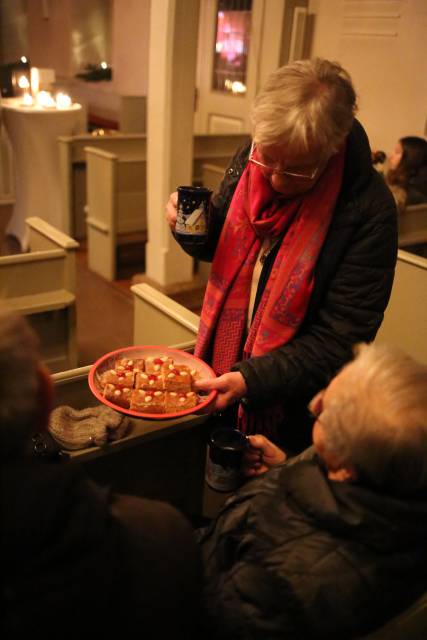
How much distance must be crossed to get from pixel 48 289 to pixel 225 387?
1928mm

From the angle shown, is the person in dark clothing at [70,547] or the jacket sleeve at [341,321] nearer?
the person in dark clothing at [70,547]

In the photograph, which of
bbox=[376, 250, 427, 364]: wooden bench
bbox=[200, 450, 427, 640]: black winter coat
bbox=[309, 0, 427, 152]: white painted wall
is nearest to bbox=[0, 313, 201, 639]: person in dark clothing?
bbox=[200, 450, 427, 640]: black winter coat

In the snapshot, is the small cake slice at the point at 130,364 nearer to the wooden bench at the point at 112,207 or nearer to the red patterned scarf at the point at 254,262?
the red patterned scarf at the point at 254,262

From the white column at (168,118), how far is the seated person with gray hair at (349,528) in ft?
11.6

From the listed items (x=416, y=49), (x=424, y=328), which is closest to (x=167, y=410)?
(x=424, y=328)

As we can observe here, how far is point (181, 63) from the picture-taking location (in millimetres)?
4137

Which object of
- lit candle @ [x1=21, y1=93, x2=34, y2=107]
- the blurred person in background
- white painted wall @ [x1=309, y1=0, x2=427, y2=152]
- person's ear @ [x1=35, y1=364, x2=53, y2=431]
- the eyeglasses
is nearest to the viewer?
person's ear @ [x1=35, y1=364, x2=53, y2=431]

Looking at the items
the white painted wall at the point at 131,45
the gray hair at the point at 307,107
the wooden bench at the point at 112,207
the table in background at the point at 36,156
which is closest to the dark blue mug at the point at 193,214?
the gray hair at the point at 307,107

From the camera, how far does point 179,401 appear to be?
156 cm

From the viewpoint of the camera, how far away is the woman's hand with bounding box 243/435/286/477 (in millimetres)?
1555

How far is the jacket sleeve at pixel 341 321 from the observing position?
4.89 ft

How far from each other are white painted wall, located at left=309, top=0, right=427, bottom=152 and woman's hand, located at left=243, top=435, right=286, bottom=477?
4708 millimetres

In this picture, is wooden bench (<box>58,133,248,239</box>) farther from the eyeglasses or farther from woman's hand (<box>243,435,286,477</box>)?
woman's hand (<box>243,435,286,477</box>)

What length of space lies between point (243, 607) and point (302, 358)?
0.67m
